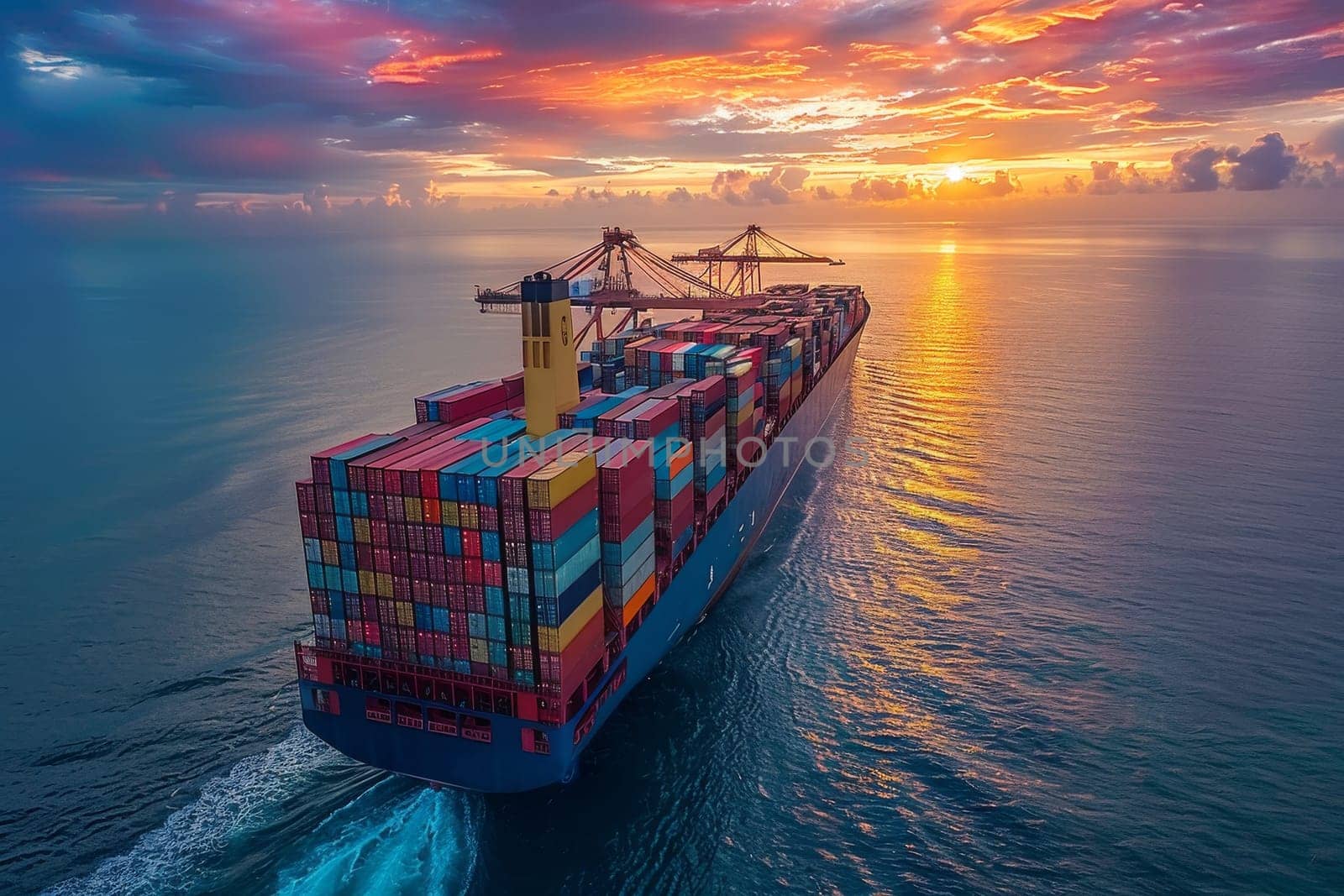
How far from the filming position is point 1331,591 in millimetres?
31688

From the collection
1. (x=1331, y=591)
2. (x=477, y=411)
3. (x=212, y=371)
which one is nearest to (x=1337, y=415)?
(x=1331, y=591)

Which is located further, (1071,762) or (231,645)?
(231,645)

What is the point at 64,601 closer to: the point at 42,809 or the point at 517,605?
the point at 42,809

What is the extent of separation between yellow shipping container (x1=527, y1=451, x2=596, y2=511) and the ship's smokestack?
20.9 ft

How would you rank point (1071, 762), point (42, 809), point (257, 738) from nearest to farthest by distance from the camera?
point (42, 809) < point (1071, 762) < point (257, 738)

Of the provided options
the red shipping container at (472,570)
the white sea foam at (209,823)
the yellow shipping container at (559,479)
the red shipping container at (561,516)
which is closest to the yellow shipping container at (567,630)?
the red shipping container at (472,570)

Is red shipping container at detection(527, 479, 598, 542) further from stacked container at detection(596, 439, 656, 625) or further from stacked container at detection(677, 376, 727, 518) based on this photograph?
stacked container at detection(677, 376, 727, 518)

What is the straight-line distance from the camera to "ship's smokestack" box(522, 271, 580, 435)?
92.7 ft

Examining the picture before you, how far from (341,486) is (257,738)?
1056cm

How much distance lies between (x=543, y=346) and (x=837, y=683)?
17.0 metres

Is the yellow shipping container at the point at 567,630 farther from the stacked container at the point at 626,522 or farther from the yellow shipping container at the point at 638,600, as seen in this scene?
the yellow shipping container at the point at 638,600

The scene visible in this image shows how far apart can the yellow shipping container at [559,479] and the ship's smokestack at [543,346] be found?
6373 millimetres

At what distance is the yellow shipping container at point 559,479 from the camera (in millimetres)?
19531

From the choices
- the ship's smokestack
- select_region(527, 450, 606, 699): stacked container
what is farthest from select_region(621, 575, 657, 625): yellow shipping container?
the ship's smokestack
